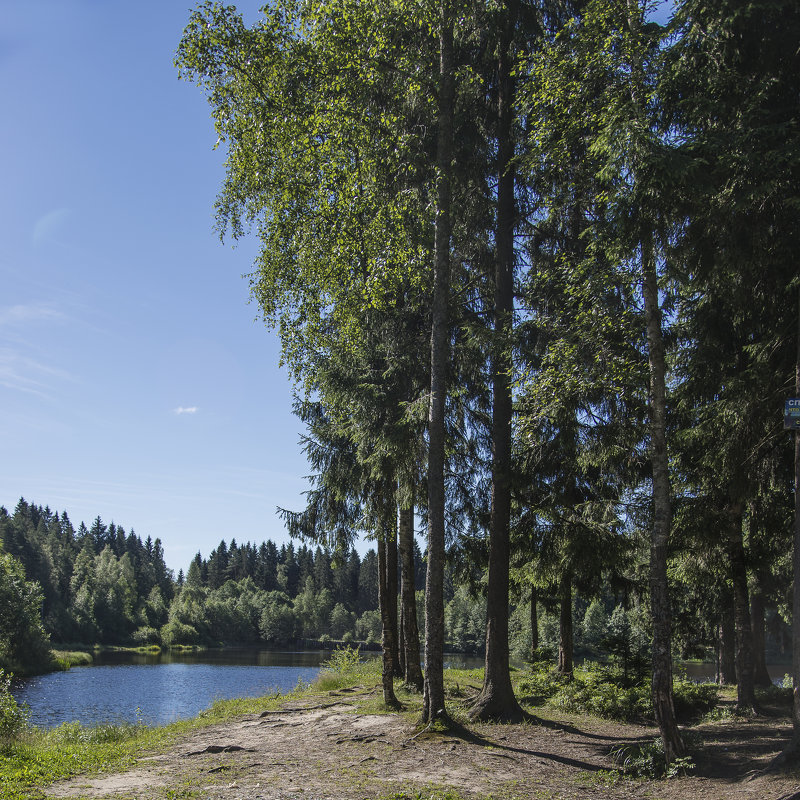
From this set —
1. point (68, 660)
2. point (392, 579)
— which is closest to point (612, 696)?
point (392, 579)

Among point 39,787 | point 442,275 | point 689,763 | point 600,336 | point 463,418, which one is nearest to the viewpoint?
point 39,787

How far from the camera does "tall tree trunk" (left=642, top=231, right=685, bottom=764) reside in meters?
7.91

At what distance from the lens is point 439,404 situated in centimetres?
1062

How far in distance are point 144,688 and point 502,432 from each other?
3000 centimetres

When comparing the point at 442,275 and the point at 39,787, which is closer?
the point at 39,787

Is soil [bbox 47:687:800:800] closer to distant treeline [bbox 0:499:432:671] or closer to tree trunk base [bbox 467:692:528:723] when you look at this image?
tree trunk base [bbox 467:692:528:723]

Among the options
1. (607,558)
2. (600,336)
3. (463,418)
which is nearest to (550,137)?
(600,336)

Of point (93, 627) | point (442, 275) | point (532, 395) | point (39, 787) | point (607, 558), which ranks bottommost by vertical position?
point (93, 627)

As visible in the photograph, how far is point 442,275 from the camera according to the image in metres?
10.9

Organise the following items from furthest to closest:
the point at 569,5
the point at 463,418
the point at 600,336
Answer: the point at 463,418 < the point at 569,5 < the point at 600,336

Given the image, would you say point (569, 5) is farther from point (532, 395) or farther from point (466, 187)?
point (532, 395)

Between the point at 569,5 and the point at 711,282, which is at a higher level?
the point at 569,5

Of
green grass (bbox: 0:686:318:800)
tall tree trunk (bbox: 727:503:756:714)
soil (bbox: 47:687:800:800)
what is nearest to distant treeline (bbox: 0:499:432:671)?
green grass (bbox: 0:686:318:800)

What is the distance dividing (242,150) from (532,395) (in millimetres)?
6462
